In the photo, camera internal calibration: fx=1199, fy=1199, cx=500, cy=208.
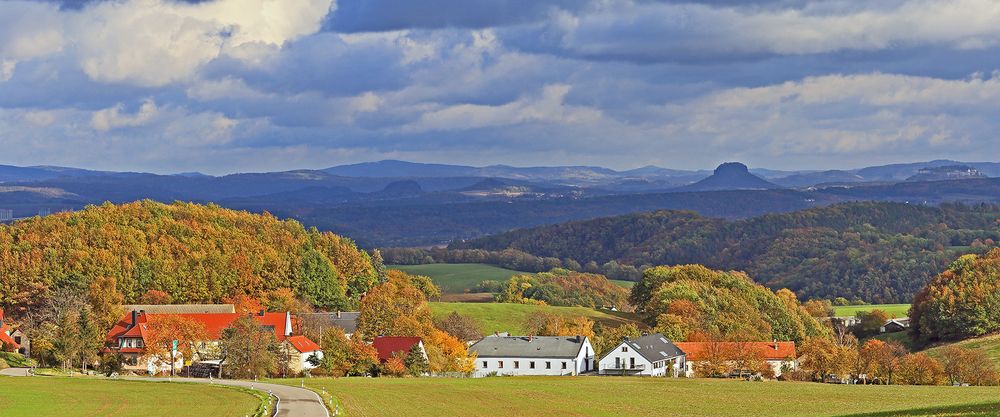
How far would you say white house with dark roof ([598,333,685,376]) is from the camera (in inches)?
4513

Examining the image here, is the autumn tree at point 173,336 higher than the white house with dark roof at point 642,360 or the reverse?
higher

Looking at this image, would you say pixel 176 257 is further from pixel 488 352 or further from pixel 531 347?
pixel 531 347

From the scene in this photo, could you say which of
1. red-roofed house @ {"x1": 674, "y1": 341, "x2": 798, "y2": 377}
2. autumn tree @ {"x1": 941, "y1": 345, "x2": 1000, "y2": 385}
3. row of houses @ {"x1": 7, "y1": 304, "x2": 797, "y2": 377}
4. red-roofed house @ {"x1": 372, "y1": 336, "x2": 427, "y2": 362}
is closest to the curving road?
row of houses @ {"x1": 7, "y1": 304, "x2": 797, "y2": 377}

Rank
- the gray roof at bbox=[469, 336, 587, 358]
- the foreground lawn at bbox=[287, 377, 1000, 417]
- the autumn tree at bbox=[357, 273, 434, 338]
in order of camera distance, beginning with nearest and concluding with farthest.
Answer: the foreground lawn at bbox=[287, 377, 1000, 417] < the gray roof at bbox=[469, 336, 587, 358] < the autumn tree at bbox=[357, 273, 434, 338]

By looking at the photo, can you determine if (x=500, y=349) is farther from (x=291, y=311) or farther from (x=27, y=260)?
(x=27, y=260)

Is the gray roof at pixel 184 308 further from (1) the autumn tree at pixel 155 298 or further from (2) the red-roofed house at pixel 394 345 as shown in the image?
(2) the red-roofed house at pixel 394 345

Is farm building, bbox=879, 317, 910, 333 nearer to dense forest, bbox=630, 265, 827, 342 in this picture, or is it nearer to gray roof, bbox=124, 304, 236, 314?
dense forest, bbox=630, 265, 827, 342

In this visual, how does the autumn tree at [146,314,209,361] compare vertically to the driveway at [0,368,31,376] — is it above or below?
above

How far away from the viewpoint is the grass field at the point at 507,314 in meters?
152

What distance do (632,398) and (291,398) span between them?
73.4ft

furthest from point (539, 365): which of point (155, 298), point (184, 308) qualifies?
point (155, 298)

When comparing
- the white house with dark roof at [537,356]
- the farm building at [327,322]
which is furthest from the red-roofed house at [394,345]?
the white house with dark roof at [537,356]

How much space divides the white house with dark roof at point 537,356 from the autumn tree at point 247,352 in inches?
1022

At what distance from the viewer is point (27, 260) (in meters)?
139
